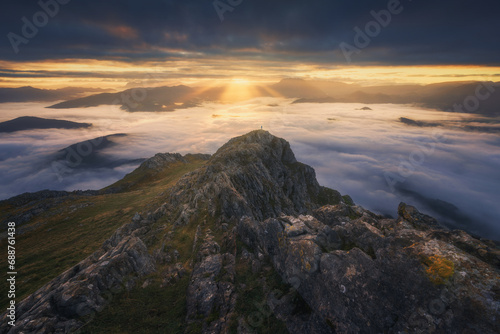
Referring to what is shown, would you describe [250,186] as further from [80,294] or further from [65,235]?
[65,235]

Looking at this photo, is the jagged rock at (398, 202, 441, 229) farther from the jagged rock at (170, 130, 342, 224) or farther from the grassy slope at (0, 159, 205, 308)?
the grassy slope at (0, 159, 205, 308)

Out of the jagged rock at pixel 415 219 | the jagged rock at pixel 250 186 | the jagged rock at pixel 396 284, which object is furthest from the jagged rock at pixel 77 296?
the jagged rock at pixel 415 219

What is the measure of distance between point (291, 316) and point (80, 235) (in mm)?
64745

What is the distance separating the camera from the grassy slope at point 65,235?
42125 mm

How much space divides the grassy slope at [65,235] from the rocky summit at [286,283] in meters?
18.4

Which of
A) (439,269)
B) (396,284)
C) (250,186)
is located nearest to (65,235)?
(250,186)

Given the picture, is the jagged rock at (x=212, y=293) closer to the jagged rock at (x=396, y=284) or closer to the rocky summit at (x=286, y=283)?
the rocky summit at (x=286, y=283)

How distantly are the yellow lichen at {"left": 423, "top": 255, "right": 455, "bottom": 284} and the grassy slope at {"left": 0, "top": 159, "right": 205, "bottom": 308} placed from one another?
174ft

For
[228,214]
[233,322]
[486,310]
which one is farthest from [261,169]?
[486,310]

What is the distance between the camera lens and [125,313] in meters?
20.2

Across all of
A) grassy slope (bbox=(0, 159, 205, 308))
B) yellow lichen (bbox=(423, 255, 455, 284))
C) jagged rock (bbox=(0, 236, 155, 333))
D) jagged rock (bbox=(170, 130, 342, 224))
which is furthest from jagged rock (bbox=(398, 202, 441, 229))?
grassy slope (bbox=(0, 159, 205, 308))

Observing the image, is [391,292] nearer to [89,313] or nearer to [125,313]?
[125,313]

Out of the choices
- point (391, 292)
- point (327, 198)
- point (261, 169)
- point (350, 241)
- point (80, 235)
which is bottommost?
point (327, 198)

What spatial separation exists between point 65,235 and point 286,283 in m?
70.4
